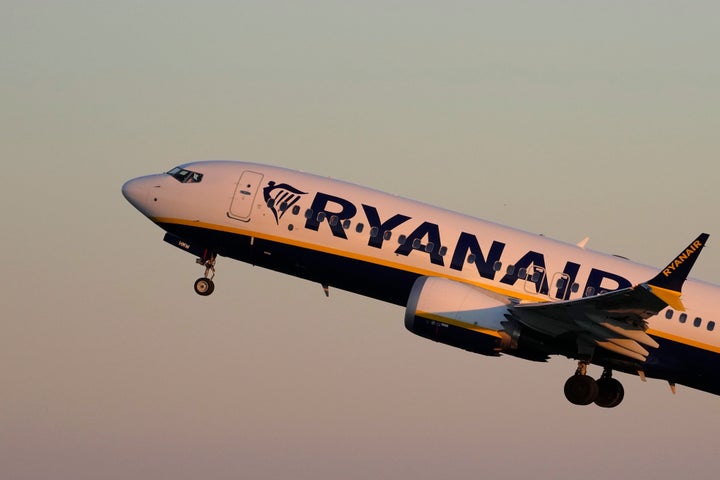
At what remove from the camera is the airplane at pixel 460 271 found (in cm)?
4962

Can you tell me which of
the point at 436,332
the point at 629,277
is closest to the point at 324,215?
the point at 436,332

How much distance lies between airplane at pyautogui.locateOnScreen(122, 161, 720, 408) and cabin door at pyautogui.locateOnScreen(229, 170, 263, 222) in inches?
1.4

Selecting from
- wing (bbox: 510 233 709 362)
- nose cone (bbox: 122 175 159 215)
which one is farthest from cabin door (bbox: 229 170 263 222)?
wing (bbox: 510 233 709 362)

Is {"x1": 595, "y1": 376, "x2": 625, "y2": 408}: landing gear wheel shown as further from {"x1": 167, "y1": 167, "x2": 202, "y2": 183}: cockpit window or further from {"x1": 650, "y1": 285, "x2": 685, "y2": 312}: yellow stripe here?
{"x1": 167, "y1": 167, "x2": 202, "y2": 183}: cockpit window

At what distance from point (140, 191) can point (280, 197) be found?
5727 mm

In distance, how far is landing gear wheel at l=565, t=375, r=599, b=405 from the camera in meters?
51.1

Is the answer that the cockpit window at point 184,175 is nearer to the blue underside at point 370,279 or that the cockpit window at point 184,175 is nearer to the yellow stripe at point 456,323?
the blue underside at point 370,279

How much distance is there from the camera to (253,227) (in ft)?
176

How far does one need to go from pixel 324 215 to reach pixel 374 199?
180 centimetres

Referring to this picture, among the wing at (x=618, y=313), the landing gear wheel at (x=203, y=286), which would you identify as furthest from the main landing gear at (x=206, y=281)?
the wing at (x=618, y=313)

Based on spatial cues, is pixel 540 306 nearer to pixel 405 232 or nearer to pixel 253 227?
pixel 405 232

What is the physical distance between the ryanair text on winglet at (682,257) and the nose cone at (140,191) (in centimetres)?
1936

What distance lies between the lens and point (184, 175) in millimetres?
55469

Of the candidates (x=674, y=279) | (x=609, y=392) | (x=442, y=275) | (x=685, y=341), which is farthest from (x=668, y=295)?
(x=609, y=392)
